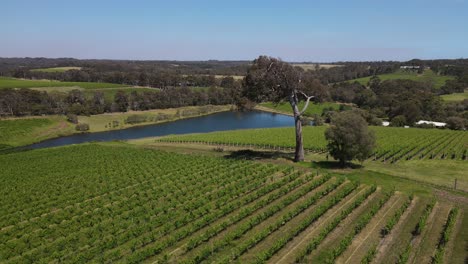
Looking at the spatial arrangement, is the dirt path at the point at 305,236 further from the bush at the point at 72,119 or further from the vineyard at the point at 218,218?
the bush at the point at 72,119

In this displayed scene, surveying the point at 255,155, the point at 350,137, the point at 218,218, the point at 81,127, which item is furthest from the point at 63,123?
the point at 218,218

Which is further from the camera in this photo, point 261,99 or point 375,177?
point 261,99

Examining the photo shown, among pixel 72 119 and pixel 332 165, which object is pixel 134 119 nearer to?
pixel 72 119

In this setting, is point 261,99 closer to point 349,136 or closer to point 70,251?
point 349,136

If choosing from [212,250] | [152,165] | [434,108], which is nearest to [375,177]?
[212,250]

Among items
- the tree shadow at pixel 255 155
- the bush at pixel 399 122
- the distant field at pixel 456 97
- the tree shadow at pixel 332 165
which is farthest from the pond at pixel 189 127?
the distant field at pixel 456 97

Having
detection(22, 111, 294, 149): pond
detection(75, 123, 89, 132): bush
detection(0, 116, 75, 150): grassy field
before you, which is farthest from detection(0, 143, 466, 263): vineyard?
detection(75, 123, 89, 132): bush
